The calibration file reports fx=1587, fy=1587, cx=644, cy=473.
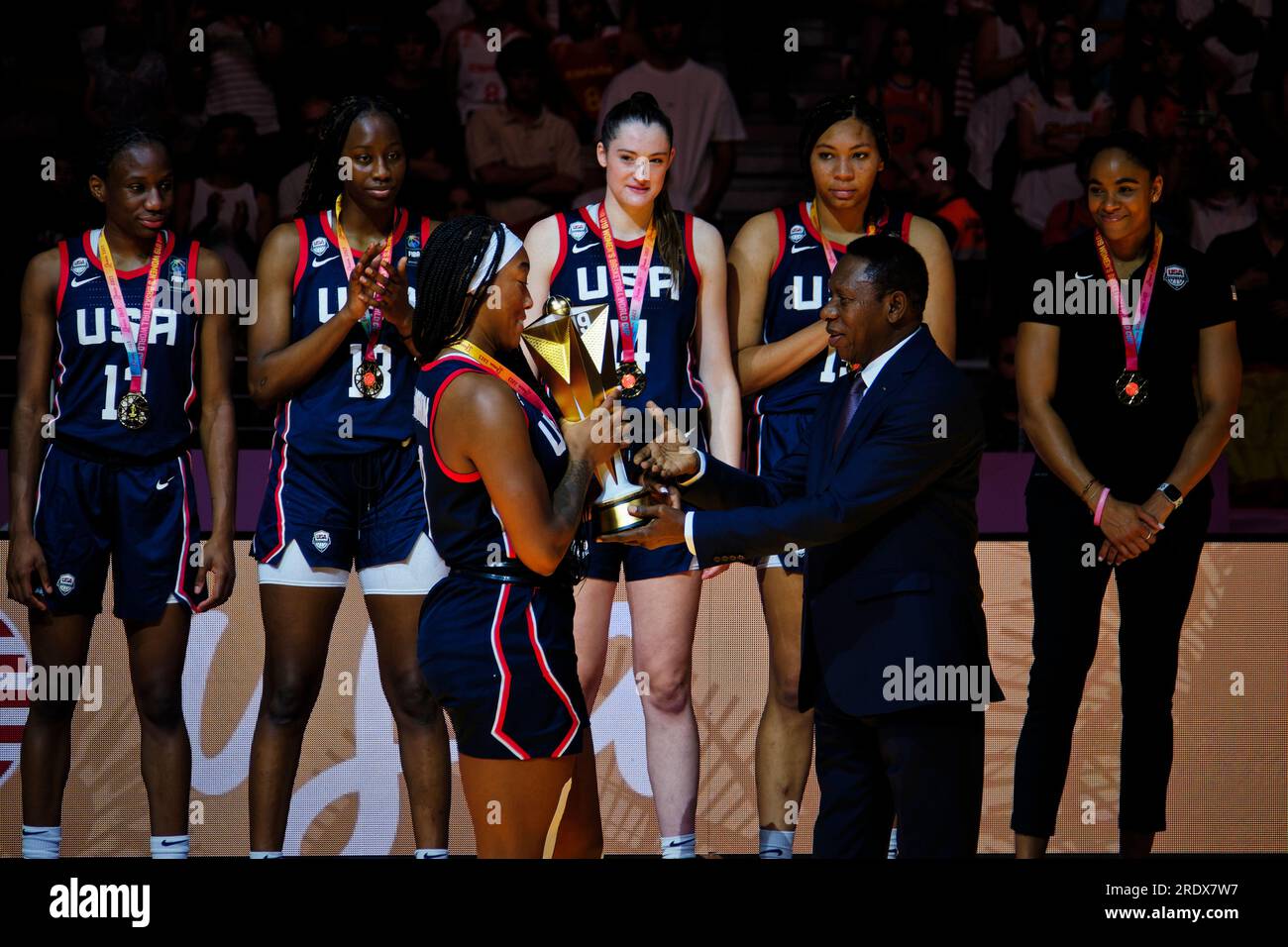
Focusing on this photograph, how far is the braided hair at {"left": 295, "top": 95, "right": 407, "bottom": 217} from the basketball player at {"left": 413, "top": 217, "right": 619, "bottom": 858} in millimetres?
1270

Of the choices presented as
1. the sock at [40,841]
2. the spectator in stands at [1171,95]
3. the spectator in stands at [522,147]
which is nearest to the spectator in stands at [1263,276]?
the spectator in stands at [1171,95]

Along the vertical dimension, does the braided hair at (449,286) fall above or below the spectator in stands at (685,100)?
below

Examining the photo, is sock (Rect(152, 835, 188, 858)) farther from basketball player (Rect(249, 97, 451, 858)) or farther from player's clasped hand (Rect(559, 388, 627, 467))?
player's clasped hand (Rect(559, 388, 627, 467))

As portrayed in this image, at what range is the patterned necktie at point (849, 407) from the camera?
3.79 metres

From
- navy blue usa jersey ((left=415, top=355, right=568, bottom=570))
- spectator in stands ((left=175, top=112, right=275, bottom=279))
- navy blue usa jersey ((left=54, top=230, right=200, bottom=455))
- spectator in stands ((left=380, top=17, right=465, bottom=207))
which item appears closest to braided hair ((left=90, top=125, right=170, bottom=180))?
navy blue usa jersey ((left=54, top=230, right=200, bottom=455))

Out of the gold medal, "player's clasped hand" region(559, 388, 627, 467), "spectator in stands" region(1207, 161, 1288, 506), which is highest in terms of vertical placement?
"spectator in stands" region(1207, 161, 1288, 506)

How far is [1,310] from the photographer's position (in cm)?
716

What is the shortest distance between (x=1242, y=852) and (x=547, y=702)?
3073 mm

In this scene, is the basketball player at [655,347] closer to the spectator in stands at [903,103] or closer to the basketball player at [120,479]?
the basketball player at [120,479]

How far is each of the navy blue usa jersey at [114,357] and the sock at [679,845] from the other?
6.10 ft

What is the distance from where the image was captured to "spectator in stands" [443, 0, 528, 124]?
7.73 metres

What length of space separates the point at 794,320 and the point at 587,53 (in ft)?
11.5

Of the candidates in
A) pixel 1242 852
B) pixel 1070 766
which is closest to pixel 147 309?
pixel 1070 766

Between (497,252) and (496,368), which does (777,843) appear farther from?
(497,252)
